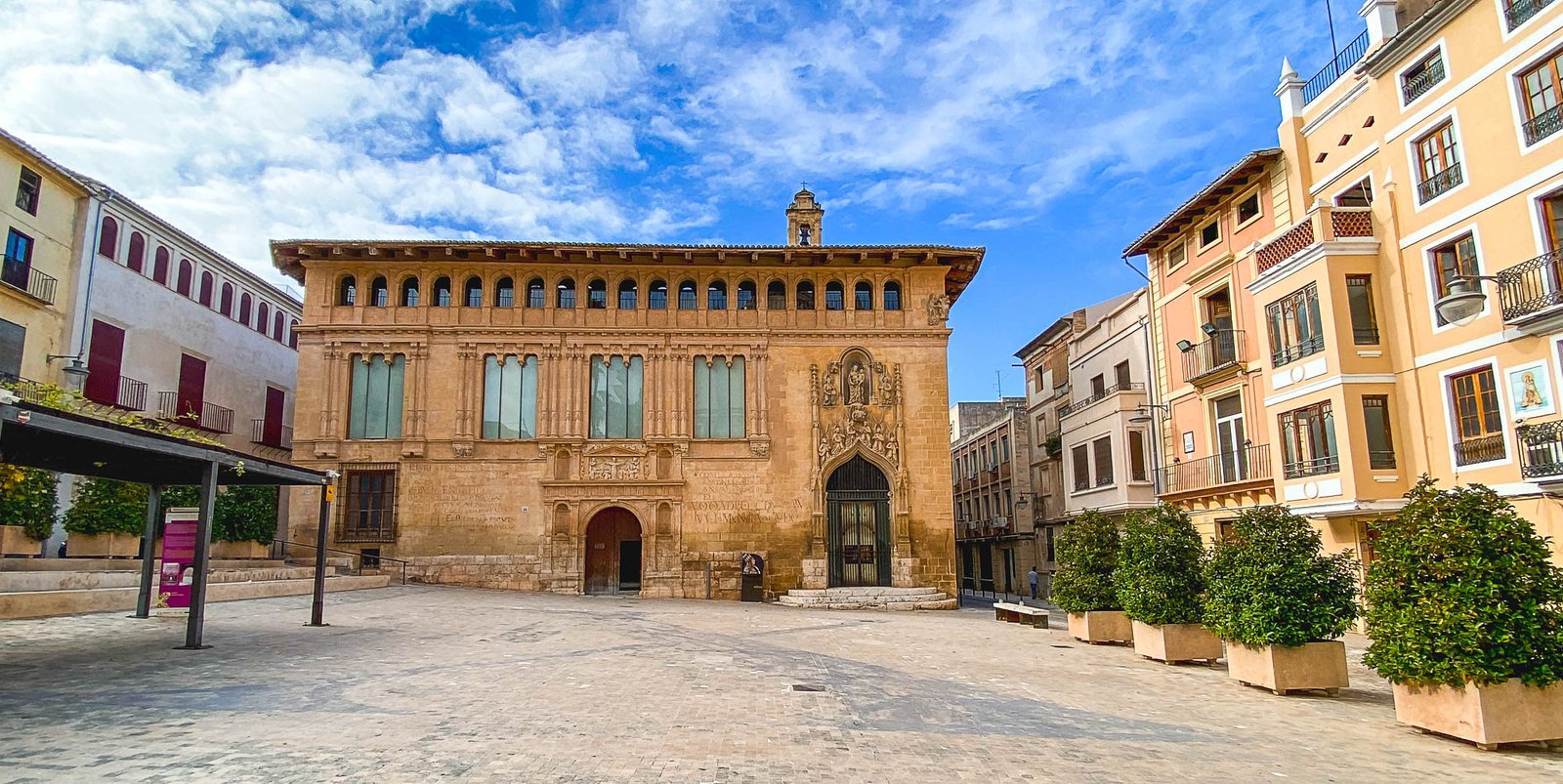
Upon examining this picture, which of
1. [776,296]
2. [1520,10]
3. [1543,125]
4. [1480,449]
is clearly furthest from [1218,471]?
[776,296]

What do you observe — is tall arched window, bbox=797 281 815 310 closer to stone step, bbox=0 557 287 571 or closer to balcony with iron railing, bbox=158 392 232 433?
stone step, bbox=0 557 287 571

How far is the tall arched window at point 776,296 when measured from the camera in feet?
111

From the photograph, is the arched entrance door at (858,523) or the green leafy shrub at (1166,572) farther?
the arched entrance door at (858,523)

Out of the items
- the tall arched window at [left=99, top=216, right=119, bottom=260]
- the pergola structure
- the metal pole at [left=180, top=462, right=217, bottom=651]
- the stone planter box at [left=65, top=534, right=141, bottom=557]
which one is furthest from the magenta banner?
the tall arched window at [left=99, top=216, right=119, bottom=260]

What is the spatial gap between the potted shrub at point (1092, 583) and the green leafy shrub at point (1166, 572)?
7.47 ft

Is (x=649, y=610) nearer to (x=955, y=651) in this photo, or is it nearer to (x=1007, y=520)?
(x=955, y=651)

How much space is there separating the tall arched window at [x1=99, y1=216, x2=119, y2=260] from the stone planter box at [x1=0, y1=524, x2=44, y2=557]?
10.4 metres

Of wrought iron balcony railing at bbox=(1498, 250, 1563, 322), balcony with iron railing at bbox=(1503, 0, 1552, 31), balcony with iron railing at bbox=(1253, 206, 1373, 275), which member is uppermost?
balcony with iron railing at bbox=(1503, 0, 1552, 31)

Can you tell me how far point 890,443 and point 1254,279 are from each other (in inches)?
524

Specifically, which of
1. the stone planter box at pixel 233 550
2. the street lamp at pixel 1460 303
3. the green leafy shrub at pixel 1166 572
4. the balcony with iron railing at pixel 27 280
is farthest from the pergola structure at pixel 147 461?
the street lamp at pixel 1460 303

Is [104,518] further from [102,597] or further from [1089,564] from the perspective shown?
[1089,564]

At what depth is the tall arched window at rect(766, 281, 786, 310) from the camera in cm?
3384

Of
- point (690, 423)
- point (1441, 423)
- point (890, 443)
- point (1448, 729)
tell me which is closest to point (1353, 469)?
point (1441, 423)

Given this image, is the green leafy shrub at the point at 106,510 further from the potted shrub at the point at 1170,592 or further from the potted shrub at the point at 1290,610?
the potted shrub at the point at 1290,610
